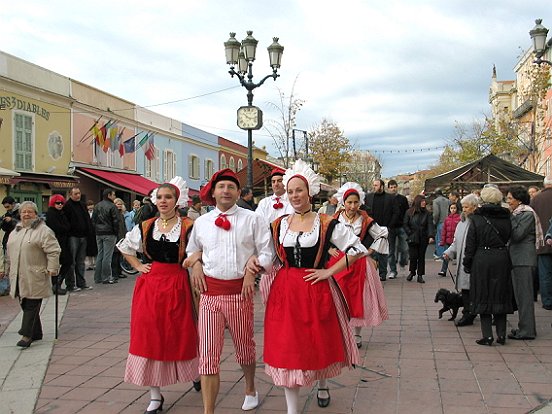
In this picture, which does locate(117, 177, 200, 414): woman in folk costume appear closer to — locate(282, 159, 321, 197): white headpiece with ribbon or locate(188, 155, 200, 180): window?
locate(282, 159, 321, 197): white headpiece with ribbon

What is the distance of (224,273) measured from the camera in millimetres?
3998

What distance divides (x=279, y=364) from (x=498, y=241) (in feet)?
10.8

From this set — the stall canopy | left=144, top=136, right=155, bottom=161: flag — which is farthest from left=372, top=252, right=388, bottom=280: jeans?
left=144, top=136, right=155, bottom=161: flag

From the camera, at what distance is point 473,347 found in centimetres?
606

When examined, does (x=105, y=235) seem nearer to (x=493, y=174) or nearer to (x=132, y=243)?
(x=132, y=243)

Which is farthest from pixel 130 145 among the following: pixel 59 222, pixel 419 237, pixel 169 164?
pixel 419 237

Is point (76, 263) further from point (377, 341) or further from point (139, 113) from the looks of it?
point (139, 113)

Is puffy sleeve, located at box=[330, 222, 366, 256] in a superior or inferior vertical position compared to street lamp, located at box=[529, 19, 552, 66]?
inferior

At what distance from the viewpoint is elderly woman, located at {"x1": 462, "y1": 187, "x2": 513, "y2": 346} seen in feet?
19.7

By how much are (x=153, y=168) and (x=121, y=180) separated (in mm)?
5596

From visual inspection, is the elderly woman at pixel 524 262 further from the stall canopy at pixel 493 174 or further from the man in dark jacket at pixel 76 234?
the stall canopy at pixel 493 174

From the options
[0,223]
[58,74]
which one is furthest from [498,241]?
[58,74]

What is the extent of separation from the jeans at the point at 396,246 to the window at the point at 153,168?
59.6ft

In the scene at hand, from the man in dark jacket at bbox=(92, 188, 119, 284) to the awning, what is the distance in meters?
10.7
